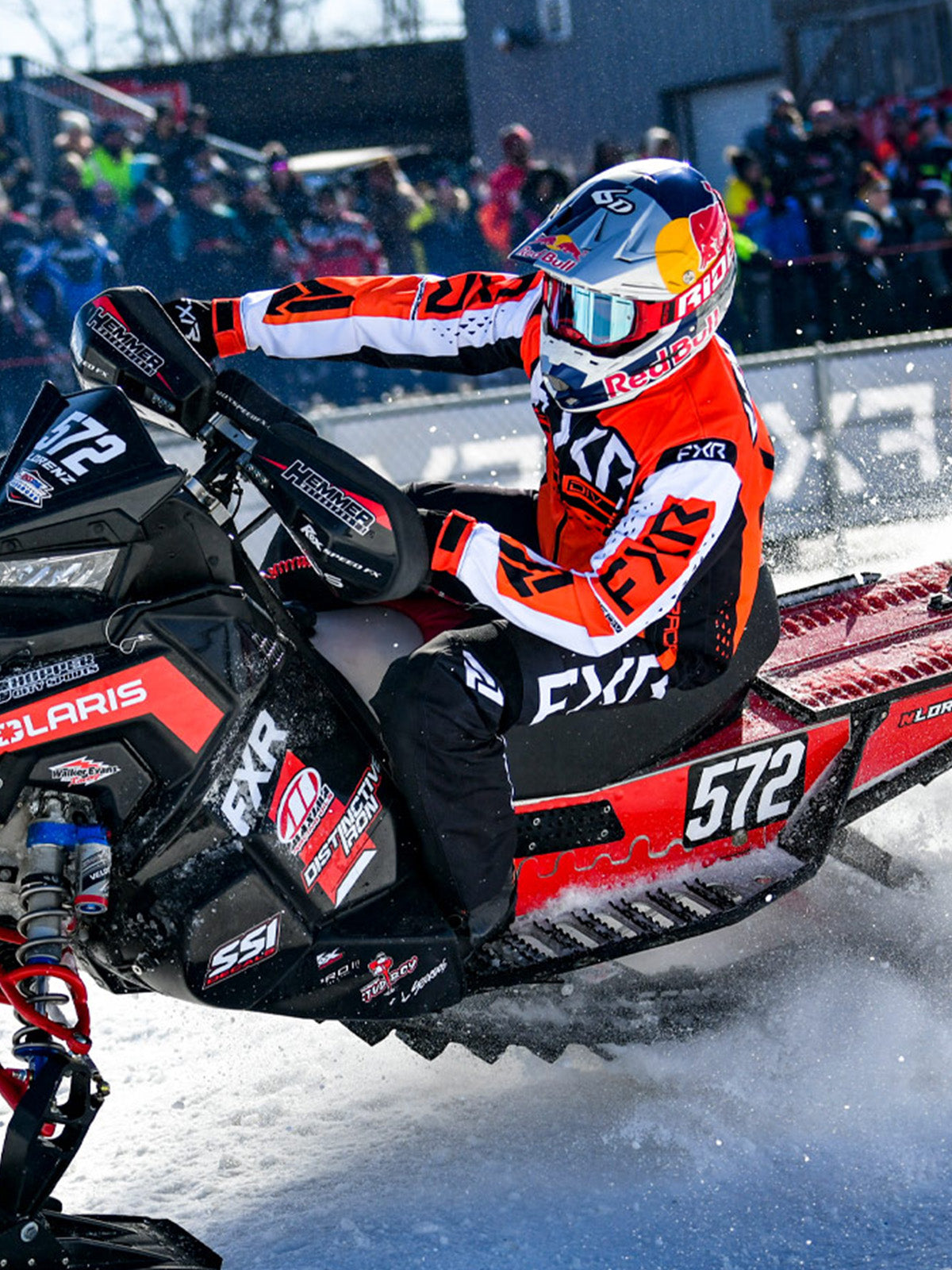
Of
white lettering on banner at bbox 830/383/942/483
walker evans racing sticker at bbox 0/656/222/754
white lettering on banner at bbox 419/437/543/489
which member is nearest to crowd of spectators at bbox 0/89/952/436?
white lettering on banner at bbox 830/383/942/483

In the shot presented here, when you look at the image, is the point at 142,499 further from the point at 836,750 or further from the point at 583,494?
the point at 836,750

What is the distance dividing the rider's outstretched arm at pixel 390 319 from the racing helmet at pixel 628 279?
1.15 feet

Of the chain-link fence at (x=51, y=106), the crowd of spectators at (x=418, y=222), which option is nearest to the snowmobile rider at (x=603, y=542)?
the crowd of spectators at (x=418, y=222)

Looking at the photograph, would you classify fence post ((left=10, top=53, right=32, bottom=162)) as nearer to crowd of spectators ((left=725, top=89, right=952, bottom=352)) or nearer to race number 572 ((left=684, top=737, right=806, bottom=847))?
crowd of spectators ((left=725, top=89, right=952, bottom=352))

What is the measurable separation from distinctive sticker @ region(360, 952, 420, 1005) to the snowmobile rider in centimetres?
14

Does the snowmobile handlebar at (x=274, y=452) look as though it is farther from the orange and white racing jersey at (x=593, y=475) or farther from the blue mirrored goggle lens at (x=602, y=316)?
the blue mirrored goggle lens at (x=602, y=316)

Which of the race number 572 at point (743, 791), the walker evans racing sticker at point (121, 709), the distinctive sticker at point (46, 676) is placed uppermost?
the distinctive sticker at point (46, 676)

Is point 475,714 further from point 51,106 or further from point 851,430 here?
point 51,106

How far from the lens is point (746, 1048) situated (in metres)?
3.21

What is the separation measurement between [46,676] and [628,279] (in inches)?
48.6

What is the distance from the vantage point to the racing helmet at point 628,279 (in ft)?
9.11

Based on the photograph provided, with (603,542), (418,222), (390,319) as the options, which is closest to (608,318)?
(603,542)

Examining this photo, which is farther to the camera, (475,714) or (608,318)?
(608,318)

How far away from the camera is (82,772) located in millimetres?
2342
